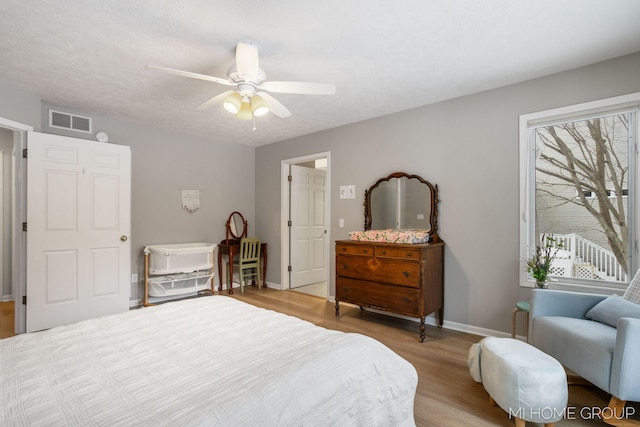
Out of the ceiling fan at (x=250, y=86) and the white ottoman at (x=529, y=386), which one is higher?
the ceiling fan at (x=250, y=86)

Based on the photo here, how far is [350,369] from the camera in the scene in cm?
136

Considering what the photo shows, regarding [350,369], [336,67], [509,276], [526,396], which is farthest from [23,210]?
[509,276]

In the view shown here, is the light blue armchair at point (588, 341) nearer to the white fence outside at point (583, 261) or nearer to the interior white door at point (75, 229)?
the white fence outside at point (583, 261)

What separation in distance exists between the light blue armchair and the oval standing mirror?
4090 mm

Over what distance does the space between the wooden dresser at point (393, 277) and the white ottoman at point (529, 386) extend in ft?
3.82

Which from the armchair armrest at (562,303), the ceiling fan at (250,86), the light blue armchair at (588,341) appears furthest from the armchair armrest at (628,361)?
the ceiling fan at (250,86)

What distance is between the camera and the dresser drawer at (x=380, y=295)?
9.89 ft

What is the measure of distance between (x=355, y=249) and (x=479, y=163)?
4.98ft

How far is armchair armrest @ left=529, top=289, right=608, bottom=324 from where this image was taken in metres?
2.25

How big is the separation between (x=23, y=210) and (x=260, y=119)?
2579 mm

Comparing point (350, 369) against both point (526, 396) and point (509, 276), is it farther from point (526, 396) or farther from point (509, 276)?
point (509, 276)

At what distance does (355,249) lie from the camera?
346 cm

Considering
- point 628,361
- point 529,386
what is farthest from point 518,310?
point 529,386

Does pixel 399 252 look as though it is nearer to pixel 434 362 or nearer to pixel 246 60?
pixel 434 362
